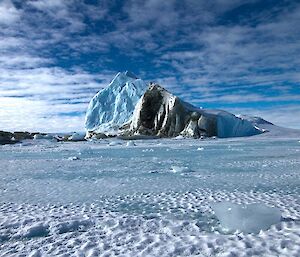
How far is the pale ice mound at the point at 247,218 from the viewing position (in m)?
5.21

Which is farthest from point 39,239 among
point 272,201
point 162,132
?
point 162,132

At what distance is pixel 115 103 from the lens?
253ft

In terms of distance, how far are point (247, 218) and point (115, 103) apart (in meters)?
72.9

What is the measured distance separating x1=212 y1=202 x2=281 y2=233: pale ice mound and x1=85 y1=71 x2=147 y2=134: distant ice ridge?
219 feet

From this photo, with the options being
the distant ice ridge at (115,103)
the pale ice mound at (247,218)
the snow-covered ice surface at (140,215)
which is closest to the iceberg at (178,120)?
the distant ice ridge at (115,103)

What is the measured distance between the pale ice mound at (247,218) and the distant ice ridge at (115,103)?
219 feet

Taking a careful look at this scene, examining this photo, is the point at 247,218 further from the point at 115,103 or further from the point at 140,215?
the point at 115,103

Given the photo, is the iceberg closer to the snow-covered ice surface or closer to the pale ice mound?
the snow-covered ice surface

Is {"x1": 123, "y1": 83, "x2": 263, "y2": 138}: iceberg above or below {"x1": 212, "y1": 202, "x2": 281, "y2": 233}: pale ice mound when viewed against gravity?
above

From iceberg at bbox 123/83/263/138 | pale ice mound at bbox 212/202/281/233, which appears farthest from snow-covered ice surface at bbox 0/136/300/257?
iceberg at bbox 123/83/263/138

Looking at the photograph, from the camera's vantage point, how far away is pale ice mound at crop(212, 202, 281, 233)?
521 cm

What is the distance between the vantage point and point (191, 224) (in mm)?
5516

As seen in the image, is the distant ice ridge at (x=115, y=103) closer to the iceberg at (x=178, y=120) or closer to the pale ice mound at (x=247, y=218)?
the iceberg at (x=178, y=120)

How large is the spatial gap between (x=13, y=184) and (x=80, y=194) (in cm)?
300
